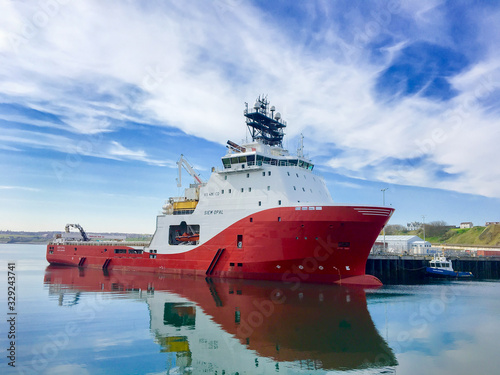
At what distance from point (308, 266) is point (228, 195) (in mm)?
7788

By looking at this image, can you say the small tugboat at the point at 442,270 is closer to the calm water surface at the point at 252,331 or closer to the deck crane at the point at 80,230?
the calm water surface at the point at 252,331

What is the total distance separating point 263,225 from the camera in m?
22.5

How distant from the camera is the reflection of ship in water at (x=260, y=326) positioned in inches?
404

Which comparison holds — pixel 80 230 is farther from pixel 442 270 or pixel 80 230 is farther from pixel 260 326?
pixel 442 270

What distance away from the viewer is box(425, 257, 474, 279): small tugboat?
35062 mm

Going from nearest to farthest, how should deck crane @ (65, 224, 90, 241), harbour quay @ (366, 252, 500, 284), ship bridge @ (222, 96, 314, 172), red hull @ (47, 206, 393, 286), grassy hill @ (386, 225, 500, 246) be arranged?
red hull @ (47, 206, 393, 286) → ship bridge @ (222, 96, 314, 172) → harbour quay @ (366, 252, 500, 284) → deck crane @ (65, 224, 90, 241) → grassy hill @ (386, 225, 500, 246)

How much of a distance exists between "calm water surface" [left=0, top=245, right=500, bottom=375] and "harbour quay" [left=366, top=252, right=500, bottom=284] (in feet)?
40.8

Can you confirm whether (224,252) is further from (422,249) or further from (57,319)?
(422,249)

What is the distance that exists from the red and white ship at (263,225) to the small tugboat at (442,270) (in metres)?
17.0

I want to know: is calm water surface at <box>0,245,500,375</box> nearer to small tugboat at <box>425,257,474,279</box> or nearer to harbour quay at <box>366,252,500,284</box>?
harbour quay at <box>366,252,500,284</box>

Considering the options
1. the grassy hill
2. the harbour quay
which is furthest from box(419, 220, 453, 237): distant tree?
the harbour quay

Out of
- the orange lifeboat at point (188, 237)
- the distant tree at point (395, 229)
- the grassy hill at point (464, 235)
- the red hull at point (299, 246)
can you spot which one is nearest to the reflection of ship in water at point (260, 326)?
the red hull at point (299, 246)

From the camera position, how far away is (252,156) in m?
24.9

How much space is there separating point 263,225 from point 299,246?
2.72 meters
